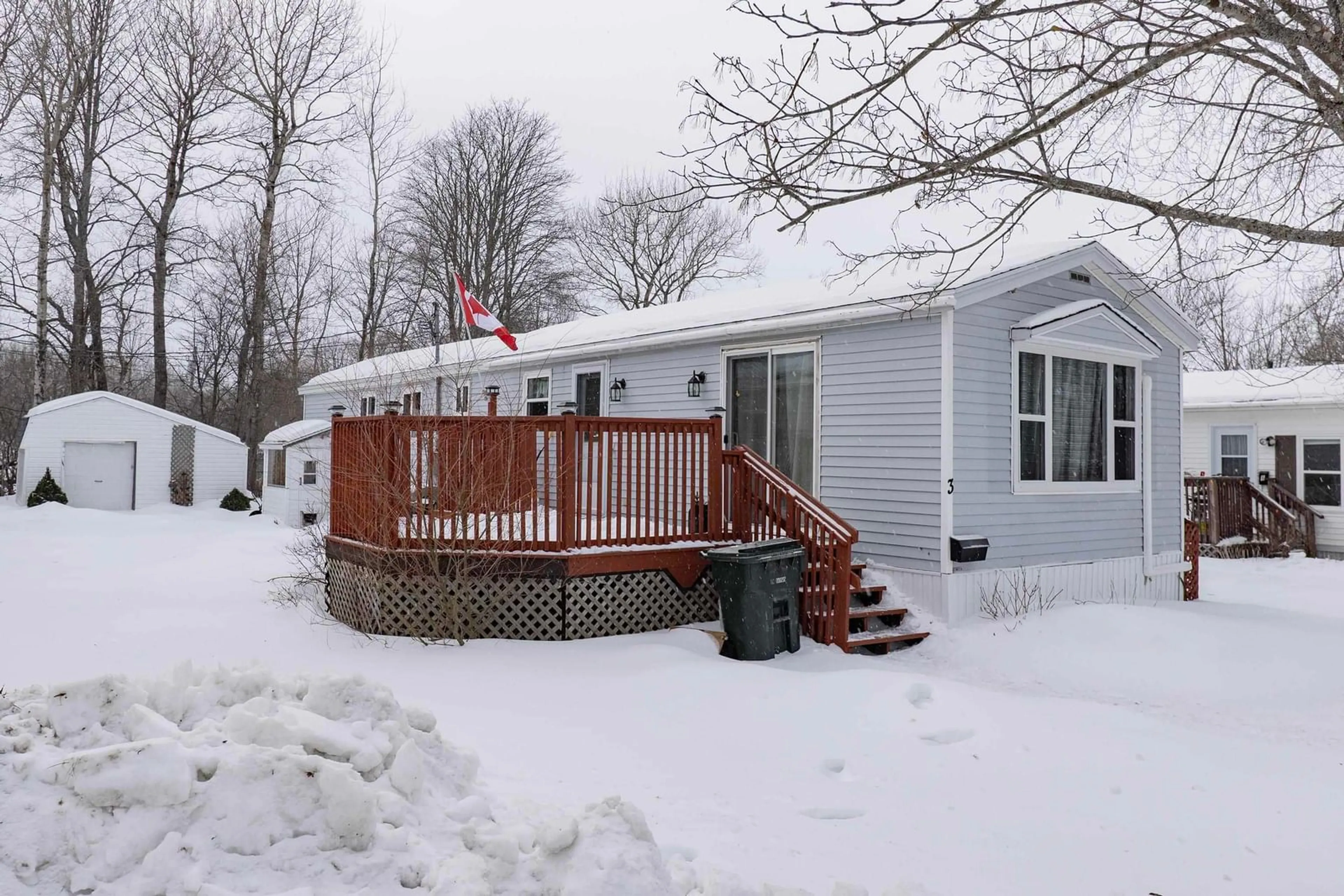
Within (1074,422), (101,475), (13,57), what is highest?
(13,57)

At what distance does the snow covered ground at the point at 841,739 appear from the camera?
10.7 ft

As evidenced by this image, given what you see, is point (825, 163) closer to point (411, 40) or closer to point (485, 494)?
point (485, 494)

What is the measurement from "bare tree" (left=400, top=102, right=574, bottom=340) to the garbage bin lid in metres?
20.4

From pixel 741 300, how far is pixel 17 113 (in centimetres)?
1787

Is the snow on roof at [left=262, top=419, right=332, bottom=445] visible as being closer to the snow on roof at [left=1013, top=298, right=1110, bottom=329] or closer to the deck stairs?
the deck stairs

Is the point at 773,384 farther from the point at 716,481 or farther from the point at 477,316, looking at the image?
the point at 477,316

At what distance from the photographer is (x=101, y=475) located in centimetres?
1886

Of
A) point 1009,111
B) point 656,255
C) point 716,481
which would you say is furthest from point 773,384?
point 656,255

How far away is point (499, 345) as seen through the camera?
14.9 metres

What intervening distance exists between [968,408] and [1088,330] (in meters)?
2.10

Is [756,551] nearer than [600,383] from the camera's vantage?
Yes

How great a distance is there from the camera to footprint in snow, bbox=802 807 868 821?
12.5ft

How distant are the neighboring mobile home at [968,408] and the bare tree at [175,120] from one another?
16552mm

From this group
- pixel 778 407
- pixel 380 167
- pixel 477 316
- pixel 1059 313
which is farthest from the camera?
pixel 380 167
